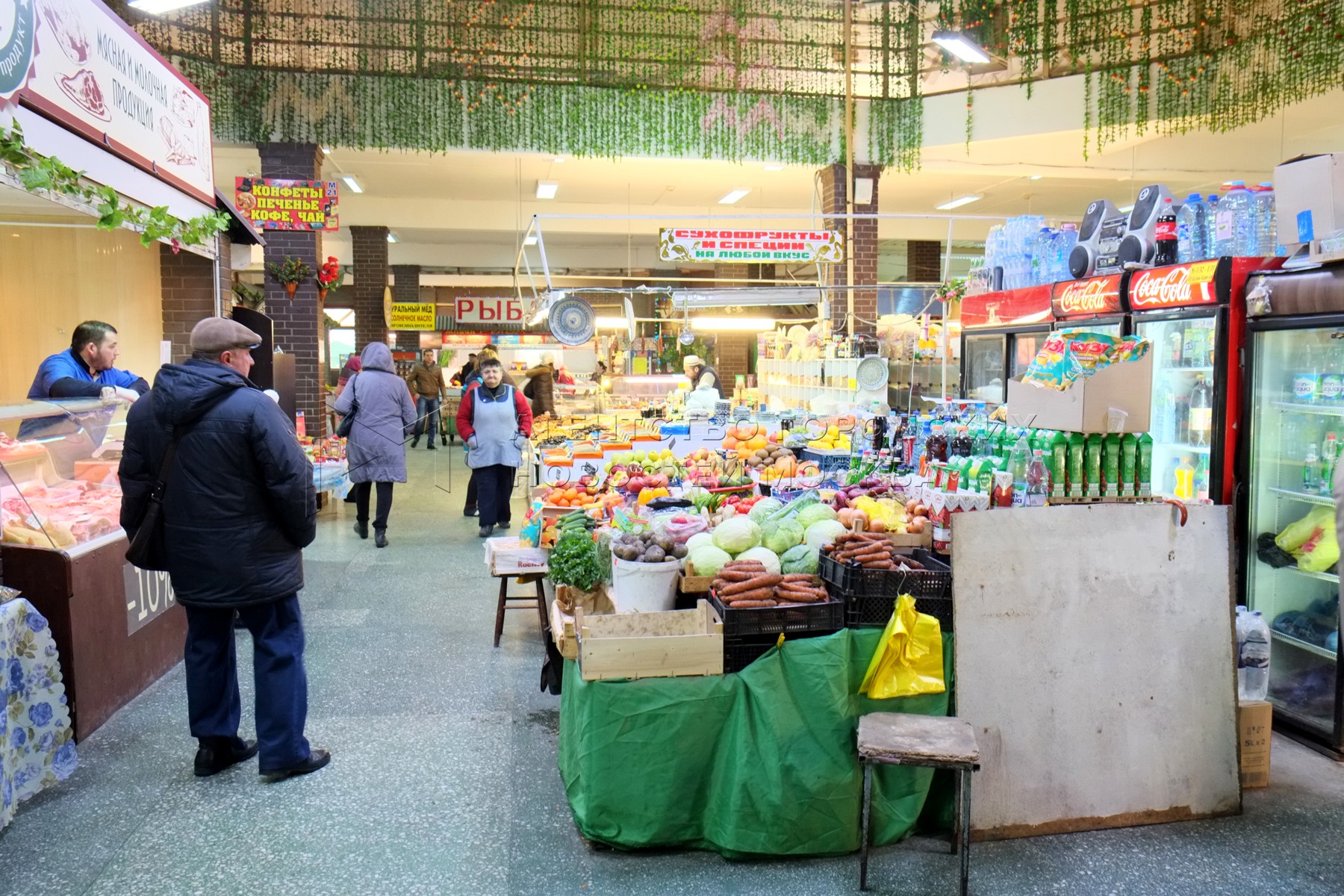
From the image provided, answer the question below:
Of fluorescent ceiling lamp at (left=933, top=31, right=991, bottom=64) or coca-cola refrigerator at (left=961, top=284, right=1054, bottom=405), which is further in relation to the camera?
fluorescent ceiling lamp at (left=933, top=31, right=991, bottom=64)

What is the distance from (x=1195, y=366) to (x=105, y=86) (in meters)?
6.29

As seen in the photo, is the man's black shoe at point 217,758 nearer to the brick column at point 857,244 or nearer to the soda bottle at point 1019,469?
the soda bottle at point 1019,469

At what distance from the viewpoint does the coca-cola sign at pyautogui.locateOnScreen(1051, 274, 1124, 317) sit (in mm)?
5395

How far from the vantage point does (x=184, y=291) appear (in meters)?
7.89

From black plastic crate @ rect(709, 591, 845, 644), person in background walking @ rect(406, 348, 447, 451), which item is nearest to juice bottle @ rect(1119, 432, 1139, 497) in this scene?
black plastic crate @ rect(709, 591, 845, 644)

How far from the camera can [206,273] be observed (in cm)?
791

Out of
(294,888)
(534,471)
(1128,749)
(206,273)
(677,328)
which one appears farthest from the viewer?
(677,328)

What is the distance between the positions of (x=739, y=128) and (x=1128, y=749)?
9.81 meters

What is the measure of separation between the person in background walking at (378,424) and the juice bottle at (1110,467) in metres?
6.42

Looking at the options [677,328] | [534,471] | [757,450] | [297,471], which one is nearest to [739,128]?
[534,471]

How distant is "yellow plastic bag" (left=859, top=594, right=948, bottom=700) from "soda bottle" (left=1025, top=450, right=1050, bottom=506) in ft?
2.44

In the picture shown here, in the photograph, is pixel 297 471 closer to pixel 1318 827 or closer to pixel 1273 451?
pixel 1318 827

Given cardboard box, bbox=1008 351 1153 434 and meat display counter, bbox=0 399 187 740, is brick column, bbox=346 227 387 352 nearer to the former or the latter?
meat display counter, bbox=0 399 187 740

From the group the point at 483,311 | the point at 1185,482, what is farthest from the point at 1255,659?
the point at 483,311
